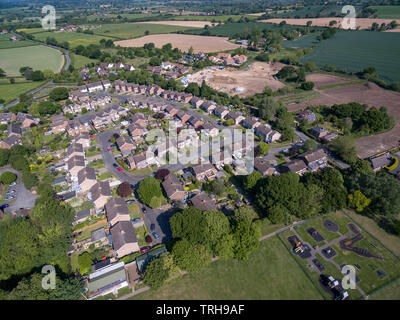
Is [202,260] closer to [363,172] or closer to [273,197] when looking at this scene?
[273,197]

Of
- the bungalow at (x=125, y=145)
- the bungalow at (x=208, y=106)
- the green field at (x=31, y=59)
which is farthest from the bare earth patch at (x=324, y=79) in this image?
the green field at (x=31, y=59)

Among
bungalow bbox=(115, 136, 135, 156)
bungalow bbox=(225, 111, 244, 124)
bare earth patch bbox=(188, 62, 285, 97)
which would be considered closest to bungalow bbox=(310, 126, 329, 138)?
bungalow bbox=(225, 111, 244, 124)

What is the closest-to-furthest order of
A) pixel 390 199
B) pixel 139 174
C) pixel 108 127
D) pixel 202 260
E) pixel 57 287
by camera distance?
pixel 57 287 → pixel 202 260 → pixel 390 199 → pixel 139 174 → pixel 108 127

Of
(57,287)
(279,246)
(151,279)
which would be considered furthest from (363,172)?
(57,287)

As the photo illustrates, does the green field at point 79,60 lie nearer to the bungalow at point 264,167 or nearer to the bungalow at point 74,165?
the bungalow at point 74,165

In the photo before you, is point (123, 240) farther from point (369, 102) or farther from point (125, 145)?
point (369, 102)

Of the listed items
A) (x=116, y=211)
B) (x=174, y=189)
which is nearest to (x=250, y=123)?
(x=174, y=189)
